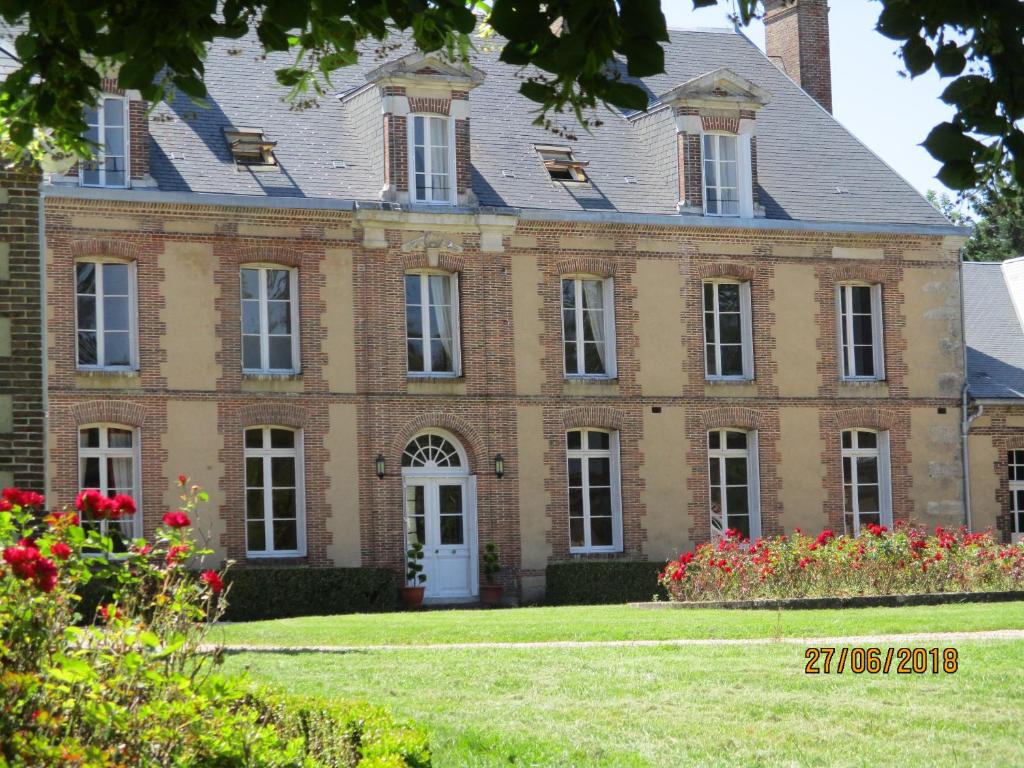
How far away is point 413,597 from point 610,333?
5255 millimetres

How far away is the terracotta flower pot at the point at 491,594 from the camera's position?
23.3 m

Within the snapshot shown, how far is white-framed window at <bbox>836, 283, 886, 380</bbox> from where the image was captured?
85.9 feet

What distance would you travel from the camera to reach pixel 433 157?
23.9 metres

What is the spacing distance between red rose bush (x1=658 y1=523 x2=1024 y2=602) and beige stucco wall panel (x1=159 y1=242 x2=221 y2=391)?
7625mm

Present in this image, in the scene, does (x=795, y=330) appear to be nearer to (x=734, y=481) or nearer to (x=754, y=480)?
(x=754, y=480)

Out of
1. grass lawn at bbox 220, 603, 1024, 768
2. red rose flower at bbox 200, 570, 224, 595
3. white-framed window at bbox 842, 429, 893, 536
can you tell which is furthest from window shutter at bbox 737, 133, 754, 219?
red rose flower at bbox 200, 570, 224, 595

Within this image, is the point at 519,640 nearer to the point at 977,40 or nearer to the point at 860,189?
the point at 977,40

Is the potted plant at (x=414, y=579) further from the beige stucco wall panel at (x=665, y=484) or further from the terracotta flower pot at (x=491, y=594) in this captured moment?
the beige stucco wall panel at (x=665, y=484)

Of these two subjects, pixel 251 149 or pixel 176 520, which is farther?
pixel 251 149

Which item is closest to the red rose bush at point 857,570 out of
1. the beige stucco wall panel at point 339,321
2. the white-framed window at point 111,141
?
the beige stucco wall panel at point 339,321

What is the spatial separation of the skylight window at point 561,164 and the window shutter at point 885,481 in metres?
6.54

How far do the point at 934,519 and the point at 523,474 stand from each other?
719 cm

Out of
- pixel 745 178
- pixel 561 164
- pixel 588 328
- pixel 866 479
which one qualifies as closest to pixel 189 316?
pixel 588 328

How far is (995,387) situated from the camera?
27.4 meters
